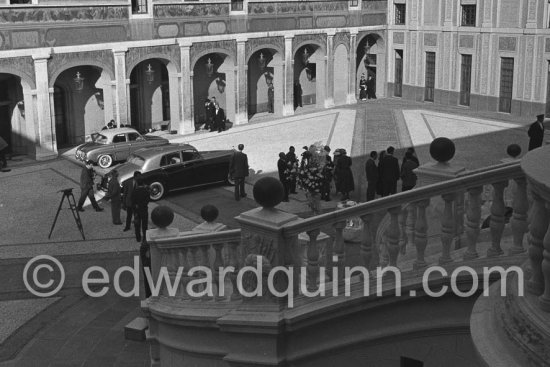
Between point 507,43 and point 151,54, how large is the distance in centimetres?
1529

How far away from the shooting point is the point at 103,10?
85.8 feet

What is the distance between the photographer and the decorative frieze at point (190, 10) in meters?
28.0

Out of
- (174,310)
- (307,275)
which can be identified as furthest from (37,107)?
(307,275)

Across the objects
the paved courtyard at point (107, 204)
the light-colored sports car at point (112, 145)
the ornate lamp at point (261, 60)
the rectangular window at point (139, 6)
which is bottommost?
the paved courtyard at point (107, 204)

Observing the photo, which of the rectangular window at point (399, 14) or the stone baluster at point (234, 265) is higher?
the rectangular window at point (399, 14)

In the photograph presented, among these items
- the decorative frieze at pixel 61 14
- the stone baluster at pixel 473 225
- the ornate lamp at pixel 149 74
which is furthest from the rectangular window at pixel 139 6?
the stone baluster at pixel 473 225

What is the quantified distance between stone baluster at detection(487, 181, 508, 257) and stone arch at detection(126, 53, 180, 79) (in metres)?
22.8

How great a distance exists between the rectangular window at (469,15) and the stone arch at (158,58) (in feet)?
45.6

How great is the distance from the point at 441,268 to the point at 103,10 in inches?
887

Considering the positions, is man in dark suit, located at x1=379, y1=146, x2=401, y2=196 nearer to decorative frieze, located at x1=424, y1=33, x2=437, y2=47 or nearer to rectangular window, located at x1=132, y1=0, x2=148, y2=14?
rectangular window, located at x1=132, y1=0, x2=148, y2=14

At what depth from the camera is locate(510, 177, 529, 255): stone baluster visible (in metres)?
5.46

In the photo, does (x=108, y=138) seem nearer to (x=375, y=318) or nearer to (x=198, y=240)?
(x=198, y=240)

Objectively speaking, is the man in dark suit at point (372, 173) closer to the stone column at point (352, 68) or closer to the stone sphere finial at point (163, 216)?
the stone sphere finial at point (163, 216)

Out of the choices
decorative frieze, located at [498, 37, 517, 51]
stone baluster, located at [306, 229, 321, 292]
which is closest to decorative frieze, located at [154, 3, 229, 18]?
decorative frieze, located at [498, 37, 517, 51]
